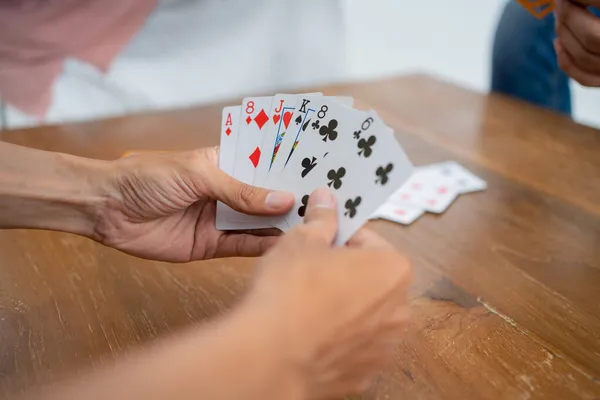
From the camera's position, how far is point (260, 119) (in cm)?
103

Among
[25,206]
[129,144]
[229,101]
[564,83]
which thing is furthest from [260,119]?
[564,83]

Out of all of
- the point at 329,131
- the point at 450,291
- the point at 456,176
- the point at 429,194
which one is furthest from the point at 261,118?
the point at 456,176

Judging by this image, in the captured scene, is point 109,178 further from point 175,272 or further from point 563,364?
point 563,364

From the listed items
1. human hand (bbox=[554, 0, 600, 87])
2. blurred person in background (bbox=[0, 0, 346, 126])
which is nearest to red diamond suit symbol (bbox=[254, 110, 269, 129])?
human hand (bbox=[554, 0, 600, 87])

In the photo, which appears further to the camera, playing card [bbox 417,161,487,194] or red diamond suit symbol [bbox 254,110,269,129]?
playing card [bbox 417,161,487,194]

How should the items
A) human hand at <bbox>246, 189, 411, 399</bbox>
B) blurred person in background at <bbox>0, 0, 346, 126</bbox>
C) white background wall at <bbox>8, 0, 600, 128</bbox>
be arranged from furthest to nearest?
white background wall at <bbox>8, 0, 600, 128</bbox>, blurred person in background at <bbox>0, 0, 346, 126</bbox>, human hand at <bbox>246, 189, 411, 399</bbox>

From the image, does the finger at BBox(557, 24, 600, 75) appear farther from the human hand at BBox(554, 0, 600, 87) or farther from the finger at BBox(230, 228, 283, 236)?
the finger at BBox(230, 228, 283, 236)

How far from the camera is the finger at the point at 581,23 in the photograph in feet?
4.69

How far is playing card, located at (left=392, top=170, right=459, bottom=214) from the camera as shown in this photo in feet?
4.50

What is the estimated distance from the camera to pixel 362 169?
0.90m

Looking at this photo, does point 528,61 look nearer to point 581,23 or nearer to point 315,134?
point 581,23

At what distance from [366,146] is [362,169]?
4 cm

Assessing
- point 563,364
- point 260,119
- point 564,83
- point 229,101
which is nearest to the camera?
point 563,364

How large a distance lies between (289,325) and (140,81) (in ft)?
8.30
